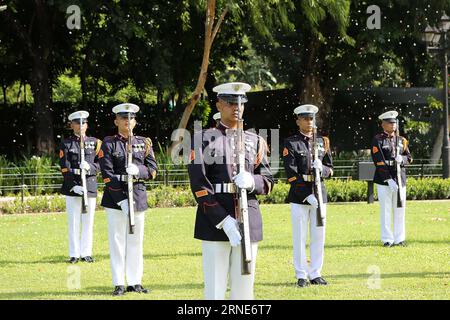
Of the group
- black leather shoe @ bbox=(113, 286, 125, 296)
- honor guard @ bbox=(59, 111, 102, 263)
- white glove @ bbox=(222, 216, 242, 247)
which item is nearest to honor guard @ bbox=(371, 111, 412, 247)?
honor guard @ bbox=(59, 111, 102, 263)

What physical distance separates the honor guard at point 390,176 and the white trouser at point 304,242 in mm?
4187

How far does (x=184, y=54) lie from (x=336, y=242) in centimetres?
1733

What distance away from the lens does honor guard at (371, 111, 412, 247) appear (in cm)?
1619

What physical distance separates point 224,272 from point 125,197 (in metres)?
3.51

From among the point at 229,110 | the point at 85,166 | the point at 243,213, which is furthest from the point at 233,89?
the point at 85,166

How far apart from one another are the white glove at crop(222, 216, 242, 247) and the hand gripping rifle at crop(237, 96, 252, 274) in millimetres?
45

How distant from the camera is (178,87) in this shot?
111 ft

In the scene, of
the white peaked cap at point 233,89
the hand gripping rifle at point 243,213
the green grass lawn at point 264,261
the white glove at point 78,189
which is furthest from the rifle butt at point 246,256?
the white glove at point 78,189

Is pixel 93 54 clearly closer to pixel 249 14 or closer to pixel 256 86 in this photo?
pixel 249 14

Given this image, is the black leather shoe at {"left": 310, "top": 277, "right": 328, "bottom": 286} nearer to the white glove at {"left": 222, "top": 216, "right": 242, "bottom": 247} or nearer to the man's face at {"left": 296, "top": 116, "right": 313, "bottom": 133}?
the man's face at {"left": 296, "top": 116, "right": 313, "bottom": 133}

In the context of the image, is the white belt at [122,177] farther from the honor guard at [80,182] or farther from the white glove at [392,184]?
the white glove at [392,184]

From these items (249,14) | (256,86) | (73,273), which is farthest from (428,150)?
(256,86)

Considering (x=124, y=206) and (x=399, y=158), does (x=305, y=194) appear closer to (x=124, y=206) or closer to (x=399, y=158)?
(x=124, y=206)

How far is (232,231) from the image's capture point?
7.97 metres
